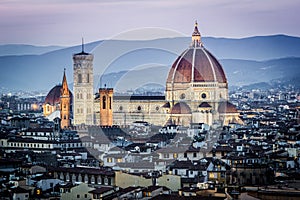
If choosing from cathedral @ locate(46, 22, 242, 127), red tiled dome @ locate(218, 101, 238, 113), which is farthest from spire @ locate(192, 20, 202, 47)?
red tiled dome @ locate(218, 101, 238, 113)

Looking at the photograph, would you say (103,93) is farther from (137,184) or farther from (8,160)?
(137,184)

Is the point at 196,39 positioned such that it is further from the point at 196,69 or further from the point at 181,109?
the point at 181,109

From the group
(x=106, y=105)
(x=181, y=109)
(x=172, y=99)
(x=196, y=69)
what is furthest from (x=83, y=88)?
(x=181, y=109)

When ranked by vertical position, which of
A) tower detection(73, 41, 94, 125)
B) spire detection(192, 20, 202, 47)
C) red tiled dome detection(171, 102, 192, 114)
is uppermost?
spire detection(192, 20, 202, 47)

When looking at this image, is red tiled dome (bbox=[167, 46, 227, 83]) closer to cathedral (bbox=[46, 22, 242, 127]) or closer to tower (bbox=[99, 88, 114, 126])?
cathedral (bbox=[46, 22, 242, 127])

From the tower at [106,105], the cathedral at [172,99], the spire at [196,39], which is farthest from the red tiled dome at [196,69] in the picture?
the tower at [106,105]

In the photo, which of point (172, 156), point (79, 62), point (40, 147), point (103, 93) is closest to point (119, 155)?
point (172, 156)
